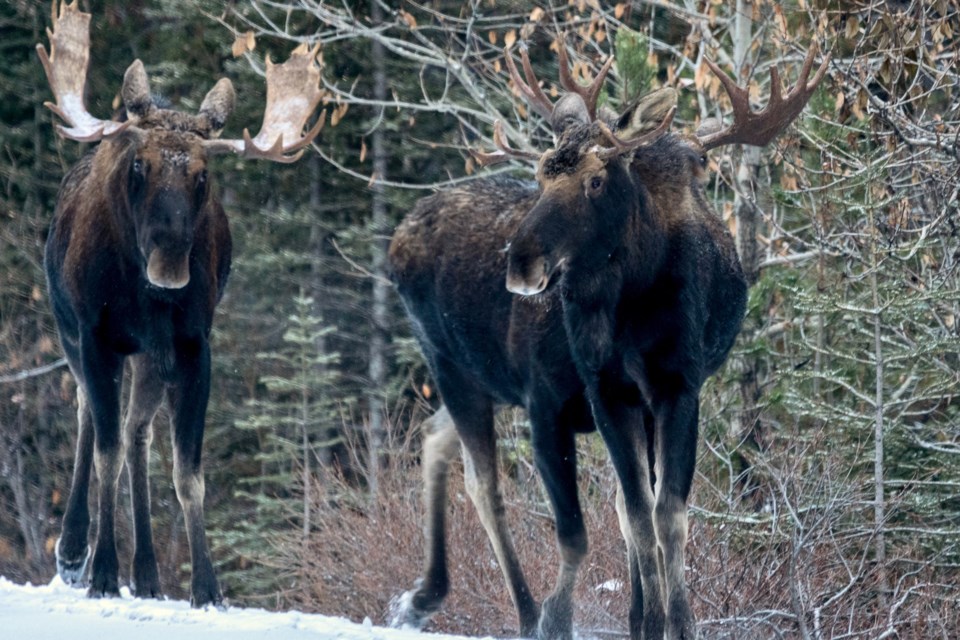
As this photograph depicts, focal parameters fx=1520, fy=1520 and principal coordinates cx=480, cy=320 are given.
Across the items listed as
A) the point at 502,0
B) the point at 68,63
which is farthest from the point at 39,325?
the point at 68,63

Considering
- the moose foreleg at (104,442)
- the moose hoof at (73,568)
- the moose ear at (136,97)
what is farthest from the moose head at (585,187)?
the moose hoof at (73,568)

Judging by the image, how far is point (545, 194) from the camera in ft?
20.7

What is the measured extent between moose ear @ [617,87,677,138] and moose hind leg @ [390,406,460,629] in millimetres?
2223

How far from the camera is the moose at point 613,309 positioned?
6.25 metres

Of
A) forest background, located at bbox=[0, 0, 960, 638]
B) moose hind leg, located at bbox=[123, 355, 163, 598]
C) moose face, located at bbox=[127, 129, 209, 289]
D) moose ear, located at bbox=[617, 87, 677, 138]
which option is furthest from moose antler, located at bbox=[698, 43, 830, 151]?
moose hind leg, located at bbox=[123, 355, 163, 598]

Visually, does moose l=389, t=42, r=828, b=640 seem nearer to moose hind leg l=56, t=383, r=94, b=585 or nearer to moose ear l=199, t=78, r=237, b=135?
moose ear l=199, t=78, r=237, b=135

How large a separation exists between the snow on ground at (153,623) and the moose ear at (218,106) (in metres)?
2.45

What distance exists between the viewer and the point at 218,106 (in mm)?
7941

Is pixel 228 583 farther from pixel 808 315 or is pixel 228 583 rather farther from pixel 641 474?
pixel 641 474

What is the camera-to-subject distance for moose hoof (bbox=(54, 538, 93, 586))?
27.9ft

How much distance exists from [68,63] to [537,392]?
10.3 feet

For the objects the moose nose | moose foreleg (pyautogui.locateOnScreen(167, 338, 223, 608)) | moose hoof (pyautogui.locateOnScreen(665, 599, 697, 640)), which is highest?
the moose nose

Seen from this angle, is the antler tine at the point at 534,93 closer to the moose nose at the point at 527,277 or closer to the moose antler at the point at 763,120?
the moose antler at the point at 763,120

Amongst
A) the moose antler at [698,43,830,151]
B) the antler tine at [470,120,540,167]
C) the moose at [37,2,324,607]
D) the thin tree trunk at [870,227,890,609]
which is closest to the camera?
the antler tine at [470,120,540,167]
